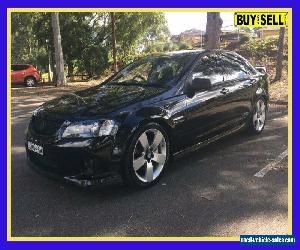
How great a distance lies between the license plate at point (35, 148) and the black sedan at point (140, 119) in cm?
1

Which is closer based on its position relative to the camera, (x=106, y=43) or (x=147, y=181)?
(x=147, y=181)

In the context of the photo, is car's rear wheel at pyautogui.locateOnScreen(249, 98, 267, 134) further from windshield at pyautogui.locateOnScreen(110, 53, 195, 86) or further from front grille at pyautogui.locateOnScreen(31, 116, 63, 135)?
front grille at pyautogui.locateOnScreen(31, 116, 63, 135)

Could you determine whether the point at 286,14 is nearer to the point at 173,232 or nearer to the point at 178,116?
the point at 178,116

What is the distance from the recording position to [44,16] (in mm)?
23125

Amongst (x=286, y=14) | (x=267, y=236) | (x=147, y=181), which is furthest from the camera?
(x=286, y=14)

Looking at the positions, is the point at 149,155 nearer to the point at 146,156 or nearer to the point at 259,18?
the point at 146,156

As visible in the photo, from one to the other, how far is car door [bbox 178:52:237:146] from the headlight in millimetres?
1133

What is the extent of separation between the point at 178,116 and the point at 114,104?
Result: 0.82 m

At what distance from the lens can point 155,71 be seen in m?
5.23

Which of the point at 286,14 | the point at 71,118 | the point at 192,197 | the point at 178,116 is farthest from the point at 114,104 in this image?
the point at 286,14

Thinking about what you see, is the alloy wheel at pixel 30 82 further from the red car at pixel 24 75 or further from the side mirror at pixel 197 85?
the side mirror at pixel 197 85

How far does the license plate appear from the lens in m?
4.12

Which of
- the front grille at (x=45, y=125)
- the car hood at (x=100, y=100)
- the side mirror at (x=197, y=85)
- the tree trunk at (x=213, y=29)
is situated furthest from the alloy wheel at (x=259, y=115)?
the tree trunk at (x=213, y=29)

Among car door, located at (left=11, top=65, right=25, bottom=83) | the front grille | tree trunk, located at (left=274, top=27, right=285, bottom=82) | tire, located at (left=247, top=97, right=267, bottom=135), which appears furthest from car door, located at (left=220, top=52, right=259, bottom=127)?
car door, located at (left=11, top=65, right=25, bottom=83)
